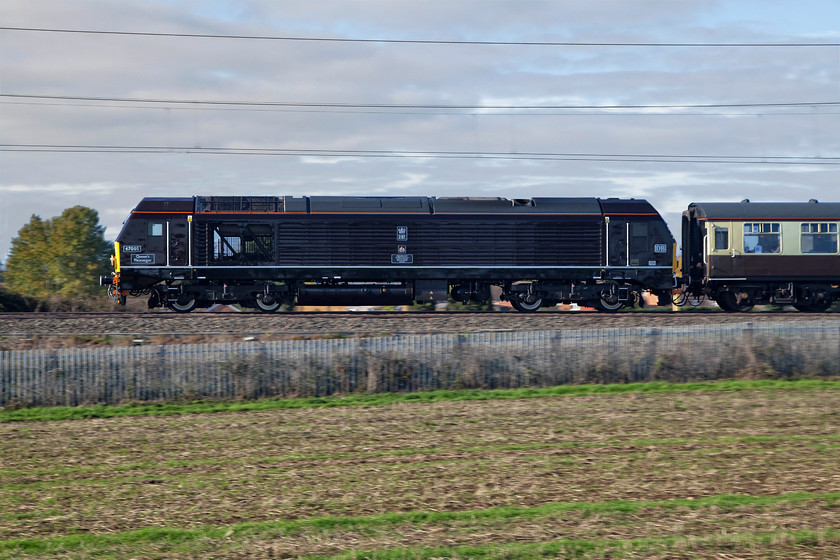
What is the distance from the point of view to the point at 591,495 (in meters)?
7.94

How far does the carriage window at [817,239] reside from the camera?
27.1 metres

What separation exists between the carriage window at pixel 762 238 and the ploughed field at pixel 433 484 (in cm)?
1579

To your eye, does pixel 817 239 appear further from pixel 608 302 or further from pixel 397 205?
pixel 397 205

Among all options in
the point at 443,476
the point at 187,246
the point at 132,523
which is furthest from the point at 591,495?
the point at 187,246

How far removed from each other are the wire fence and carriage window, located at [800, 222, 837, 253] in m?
11.5

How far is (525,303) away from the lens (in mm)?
28312

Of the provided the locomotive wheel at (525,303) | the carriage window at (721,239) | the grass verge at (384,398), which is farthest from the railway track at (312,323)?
the grass verge at (384,398)

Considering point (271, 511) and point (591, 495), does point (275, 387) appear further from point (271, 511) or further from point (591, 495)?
point (591, 495)

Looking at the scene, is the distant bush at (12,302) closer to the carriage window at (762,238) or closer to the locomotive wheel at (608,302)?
the locomotive wheel at (608,302)

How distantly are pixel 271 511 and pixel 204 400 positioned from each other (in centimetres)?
746

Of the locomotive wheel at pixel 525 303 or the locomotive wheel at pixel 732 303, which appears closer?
the locomotive wheel at pixel 525 303

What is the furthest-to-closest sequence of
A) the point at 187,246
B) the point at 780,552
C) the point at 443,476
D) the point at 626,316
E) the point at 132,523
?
the point at 187,246
the point at 626,316
the point at 443,476
the point at 132,523
the point at 780,552

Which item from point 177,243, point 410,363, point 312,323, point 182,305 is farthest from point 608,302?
point 177,243

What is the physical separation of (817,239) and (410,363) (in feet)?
62.8
